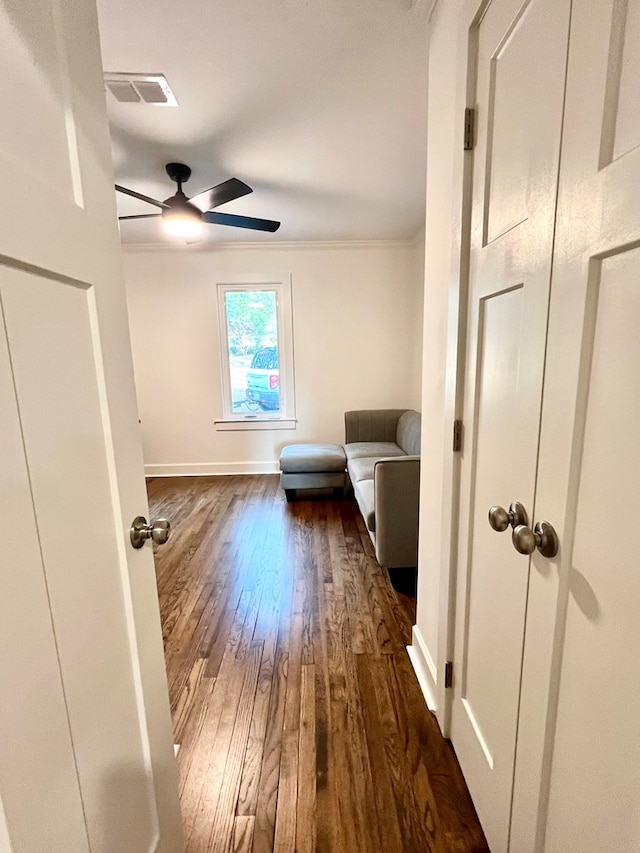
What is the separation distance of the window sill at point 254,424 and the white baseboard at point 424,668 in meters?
3.13

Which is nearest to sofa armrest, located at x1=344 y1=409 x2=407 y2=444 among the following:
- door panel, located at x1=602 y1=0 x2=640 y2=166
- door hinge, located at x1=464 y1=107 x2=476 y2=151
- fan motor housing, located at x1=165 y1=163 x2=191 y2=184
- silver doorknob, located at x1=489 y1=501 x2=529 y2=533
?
fan motor housing, located at x1=165 y1=163 x2=191 y2=184

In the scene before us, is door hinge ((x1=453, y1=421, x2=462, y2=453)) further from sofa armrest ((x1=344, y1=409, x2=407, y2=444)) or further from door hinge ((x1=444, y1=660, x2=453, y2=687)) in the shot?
sofa armrest ((x1=344, y1=409, x2=407, y2=444))

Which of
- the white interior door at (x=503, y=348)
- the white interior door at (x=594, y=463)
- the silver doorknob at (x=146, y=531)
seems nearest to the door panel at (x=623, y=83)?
the white interior door at (x=594, y=463)

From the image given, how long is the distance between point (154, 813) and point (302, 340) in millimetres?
4070

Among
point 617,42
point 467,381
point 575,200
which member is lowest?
point 467,381

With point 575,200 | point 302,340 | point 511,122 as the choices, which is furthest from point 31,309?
point 302,340

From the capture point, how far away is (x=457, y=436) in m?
1.24

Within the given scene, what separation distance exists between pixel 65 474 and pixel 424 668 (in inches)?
62.7

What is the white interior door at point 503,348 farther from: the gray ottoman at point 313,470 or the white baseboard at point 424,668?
the gray ottoman at point 313,470

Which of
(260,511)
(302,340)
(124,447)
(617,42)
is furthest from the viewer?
(302,340)

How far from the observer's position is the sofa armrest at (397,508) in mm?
2271

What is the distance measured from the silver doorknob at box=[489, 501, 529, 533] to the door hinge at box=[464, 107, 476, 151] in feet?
3.05

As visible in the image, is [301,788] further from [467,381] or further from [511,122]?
[511,122]

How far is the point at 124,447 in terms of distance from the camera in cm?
85
